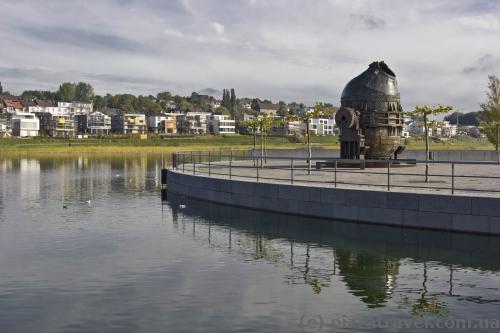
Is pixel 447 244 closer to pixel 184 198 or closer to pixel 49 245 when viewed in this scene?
pixel 49 245

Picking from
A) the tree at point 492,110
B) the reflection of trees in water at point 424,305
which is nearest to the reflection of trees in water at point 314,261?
the reflection of trees in water at point 424,305

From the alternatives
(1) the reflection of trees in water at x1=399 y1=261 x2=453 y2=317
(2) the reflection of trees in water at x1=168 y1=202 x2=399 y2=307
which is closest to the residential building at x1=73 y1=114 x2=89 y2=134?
(2) the reflection of trees in water at x1=168 y1=202 x2=399 y2=307

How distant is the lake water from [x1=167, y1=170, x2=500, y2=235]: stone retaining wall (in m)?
0.48

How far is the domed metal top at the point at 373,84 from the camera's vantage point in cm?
3619

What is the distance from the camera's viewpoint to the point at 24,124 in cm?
17638

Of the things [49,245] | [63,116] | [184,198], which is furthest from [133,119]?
[49,245]

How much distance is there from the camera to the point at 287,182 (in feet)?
87.9

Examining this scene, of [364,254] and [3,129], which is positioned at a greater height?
[3,129]

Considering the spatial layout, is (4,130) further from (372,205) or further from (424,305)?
(424,305)

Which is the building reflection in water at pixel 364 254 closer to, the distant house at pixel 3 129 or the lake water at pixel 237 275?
the lake water at pixel 237 275

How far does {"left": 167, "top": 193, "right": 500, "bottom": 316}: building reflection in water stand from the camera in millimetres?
13000

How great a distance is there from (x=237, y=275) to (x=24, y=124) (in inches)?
7007

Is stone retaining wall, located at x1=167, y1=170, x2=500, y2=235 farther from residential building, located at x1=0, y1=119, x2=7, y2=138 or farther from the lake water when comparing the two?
residential building, located at x1=0, y1=119, x2=7, y2=138

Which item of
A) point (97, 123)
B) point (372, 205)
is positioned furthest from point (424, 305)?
point (97, 123)
